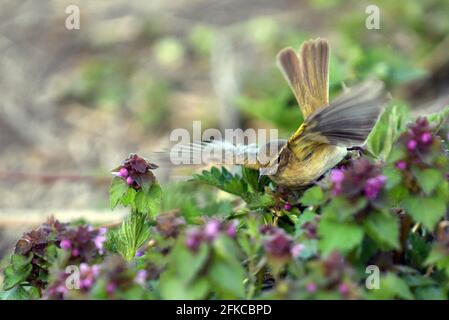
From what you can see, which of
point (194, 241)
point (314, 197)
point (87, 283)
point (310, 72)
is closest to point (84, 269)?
point (87, 283)

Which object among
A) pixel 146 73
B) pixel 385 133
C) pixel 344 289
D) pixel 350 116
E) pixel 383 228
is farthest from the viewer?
pixel 146 73

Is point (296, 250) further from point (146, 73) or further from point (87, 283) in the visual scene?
point (146, 73)

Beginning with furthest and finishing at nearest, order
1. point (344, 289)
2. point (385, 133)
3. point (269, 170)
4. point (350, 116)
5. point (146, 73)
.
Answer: point (146, 73) → point (385, 133) → point (269, 170) → point (350, 116) → point (344, 289)

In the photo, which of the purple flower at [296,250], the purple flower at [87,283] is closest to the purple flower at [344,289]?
the purple flower at [296,250]

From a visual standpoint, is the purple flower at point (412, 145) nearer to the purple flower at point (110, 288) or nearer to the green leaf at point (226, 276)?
the green leaf at point (226, 276)

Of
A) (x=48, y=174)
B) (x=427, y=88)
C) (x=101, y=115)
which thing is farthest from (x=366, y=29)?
(x=48, y=174)

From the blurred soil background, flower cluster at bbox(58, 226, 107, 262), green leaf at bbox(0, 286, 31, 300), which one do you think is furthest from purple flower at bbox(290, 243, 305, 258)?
the blurred soil background
